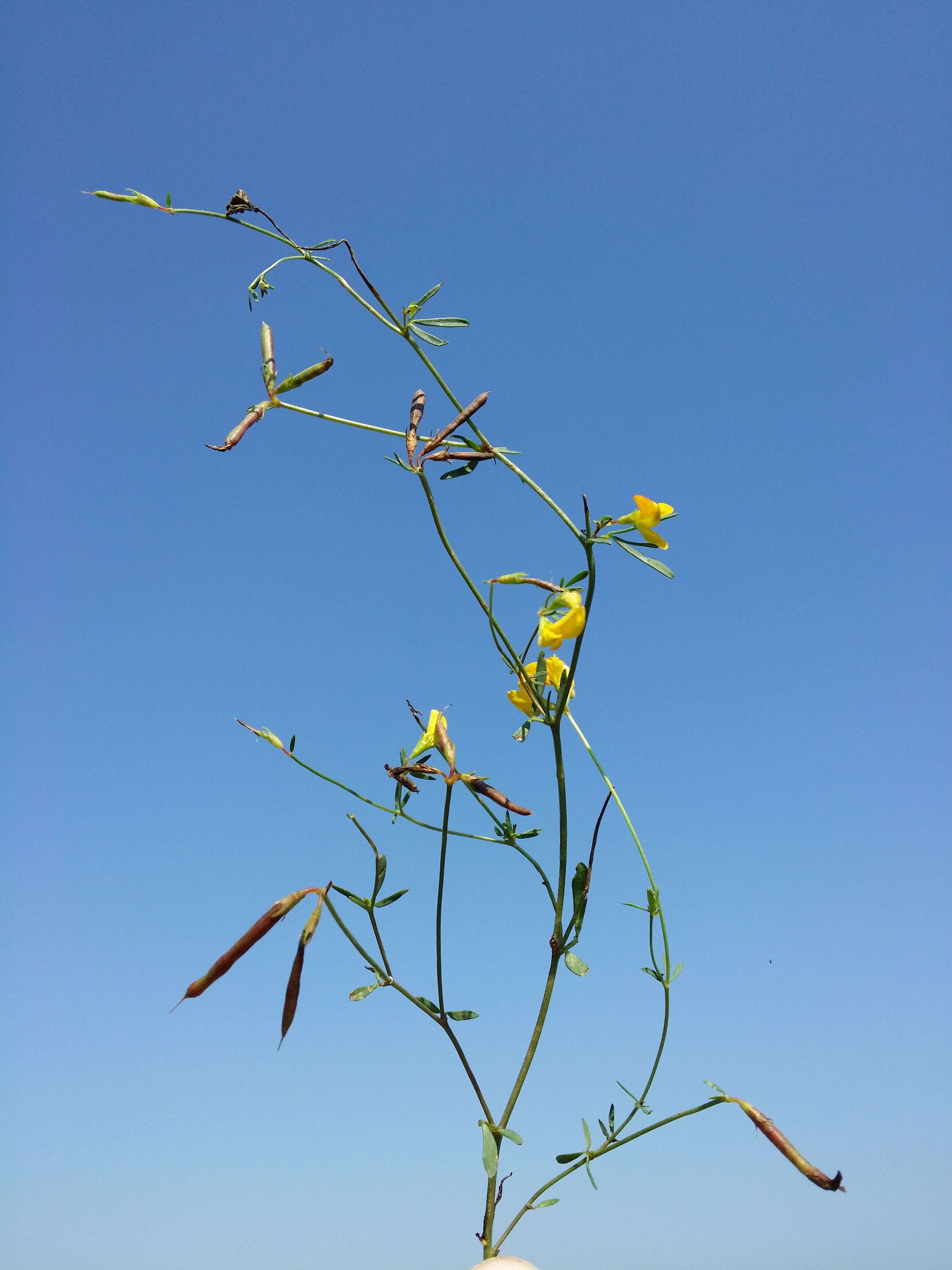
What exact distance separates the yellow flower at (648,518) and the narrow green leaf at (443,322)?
1.94ft

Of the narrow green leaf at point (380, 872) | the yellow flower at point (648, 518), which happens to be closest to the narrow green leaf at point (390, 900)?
the narrow green leaf at point (380, 872)

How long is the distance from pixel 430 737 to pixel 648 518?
618mm

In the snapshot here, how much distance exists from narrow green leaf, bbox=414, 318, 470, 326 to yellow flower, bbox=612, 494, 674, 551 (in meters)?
0.59

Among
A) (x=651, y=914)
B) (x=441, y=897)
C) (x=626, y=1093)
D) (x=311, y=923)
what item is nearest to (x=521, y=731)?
(x=441, y=897)

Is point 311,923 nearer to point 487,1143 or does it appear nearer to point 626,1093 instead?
point 487,1143

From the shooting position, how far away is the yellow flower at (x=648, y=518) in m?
1.64

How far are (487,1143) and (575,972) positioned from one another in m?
0.33

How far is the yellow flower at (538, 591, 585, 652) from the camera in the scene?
1610 millimetres

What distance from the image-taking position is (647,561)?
169 cm

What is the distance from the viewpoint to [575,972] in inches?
65.0

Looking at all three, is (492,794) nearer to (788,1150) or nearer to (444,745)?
(444,745)

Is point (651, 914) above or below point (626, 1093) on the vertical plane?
above

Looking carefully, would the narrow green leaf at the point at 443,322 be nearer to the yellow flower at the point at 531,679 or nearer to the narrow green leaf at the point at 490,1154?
the yellow flower at the point at 531,679

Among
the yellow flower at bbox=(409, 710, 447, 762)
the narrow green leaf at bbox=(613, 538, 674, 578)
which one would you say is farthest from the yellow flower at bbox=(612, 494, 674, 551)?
the yellow flower at bbox=(409, 710, 447, 762)
